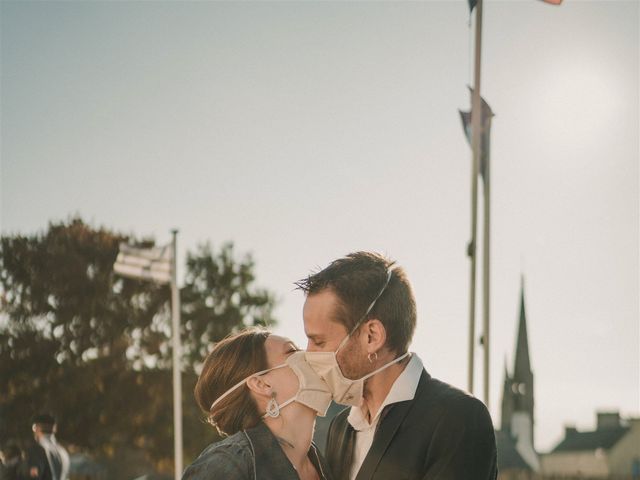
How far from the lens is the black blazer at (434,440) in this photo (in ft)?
13.9

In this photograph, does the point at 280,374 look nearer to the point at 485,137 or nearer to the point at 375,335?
the point at 375,335

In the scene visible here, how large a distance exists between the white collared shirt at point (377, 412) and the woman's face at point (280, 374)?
14.4 inches

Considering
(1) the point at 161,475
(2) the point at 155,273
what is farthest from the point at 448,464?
(1) the point at 161,475

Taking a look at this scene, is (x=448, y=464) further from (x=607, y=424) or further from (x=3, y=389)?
(x=607, y=424)

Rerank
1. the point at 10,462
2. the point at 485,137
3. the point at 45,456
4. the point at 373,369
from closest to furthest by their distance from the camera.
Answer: the point at 373,369
the point at 485,137
the point at 45,456
the point at 10,462

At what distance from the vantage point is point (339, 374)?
4934mm

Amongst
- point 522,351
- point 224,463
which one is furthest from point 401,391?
point 522,351

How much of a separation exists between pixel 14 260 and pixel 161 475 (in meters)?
10.4

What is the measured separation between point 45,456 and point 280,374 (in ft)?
23.2

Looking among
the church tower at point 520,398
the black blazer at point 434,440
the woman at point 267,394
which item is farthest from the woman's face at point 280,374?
the church tower at point 520,398

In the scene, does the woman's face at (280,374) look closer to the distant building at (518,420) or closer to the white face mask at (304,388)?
the white face mask at (304,388)

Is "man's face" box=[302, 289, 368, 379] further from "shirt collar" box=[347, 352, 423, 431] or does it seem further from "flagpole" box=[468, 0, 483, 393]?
"flagpole" box=[468, 0, 483, 393]

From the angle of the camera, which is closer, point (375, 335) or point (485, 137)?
point (375, 335)

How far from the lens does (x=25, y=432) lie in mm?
30547
